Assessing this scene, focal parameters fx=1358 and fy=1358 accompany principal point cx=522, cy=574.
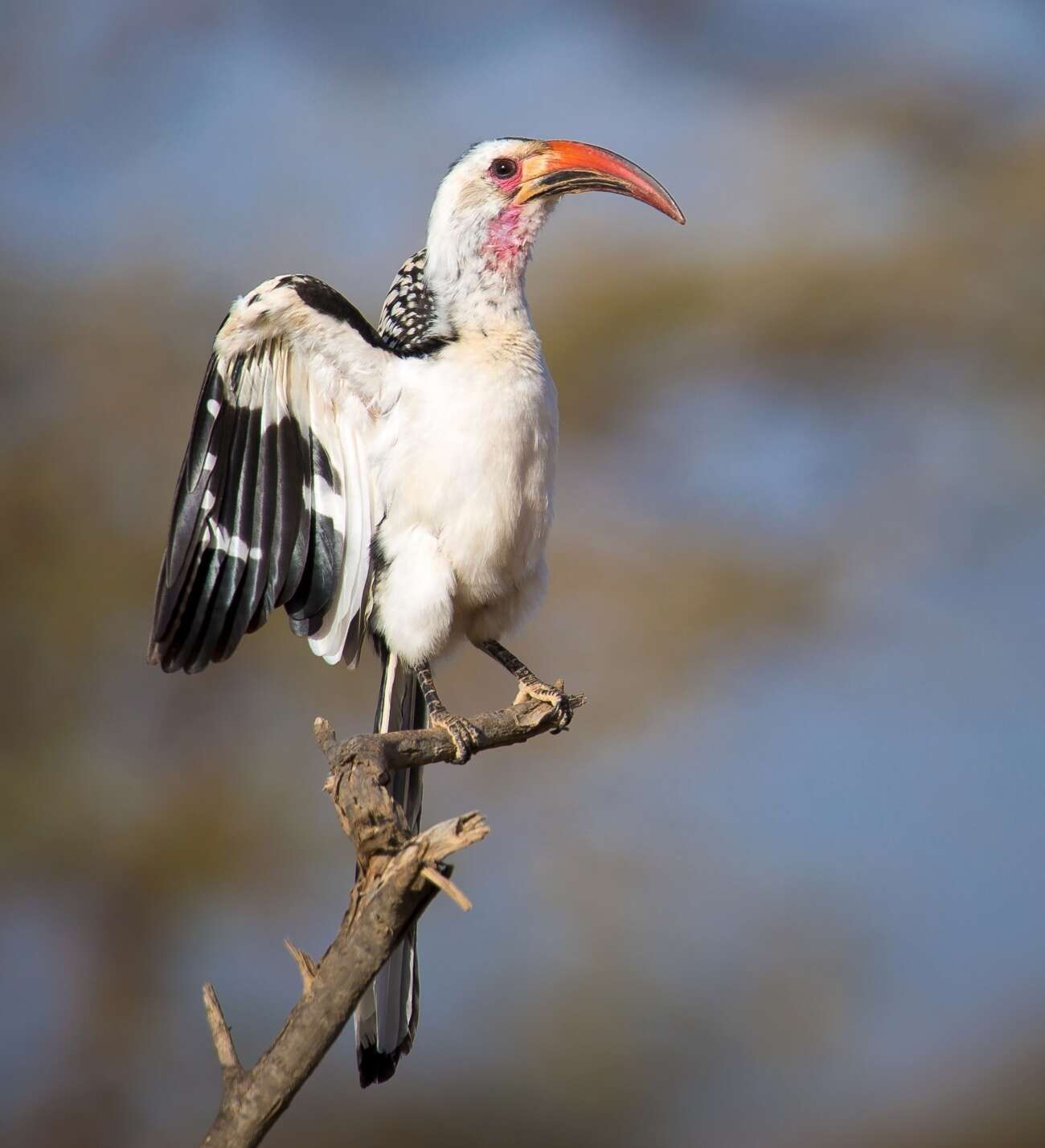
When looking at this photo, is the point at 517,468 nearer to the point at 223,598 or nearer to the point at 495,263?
the point at 495,263

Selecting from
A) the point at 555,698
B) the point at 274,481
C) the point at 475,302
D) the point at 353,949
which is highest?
the point at 475,302

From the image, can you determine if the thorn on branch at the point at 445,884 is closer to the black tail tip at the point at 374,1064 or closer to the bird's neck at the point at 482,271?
the black tail tip at the point at 374,1064

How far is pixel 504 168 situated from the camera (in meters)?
2.35

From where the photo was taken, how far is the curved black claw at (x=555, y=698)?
222 centimetres

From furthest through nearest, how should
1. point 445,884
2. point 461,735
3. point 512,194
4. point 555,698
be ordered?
point 512,194, point 555,698, point 461,735, point 445,884

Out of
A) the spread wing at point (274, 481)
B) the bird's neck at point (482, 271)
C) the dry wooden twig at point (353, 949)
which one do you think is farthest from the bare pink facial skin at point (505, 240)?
the dry wooden twig at point (353, 949)

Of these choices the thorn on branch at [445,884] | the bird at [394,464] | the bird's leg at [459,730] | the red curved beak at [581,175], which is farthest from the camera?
the red curved beak at [581,175]

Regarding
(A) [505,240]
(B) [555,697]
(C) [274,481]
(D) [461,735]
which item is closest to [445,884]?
(D) [461,735]

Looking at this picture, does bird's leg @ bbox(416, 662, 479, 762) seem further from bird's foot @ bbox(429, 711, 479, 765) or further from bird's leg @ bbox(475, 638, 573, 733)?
bird's leg @ bbox(475, 638, 573, 733)

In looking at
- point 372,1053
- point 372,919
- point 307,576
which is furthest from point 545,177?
point 372,1053

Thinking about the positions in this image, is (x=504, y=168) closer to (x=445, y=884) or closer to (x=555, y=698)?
(x=555, y=698)

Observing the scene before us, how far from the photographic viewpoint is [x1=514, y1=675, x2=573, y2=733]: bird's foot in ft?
7.30

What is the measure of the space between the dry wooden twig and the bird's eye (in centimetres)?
113

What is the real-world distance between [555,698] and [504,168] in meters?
0.92
